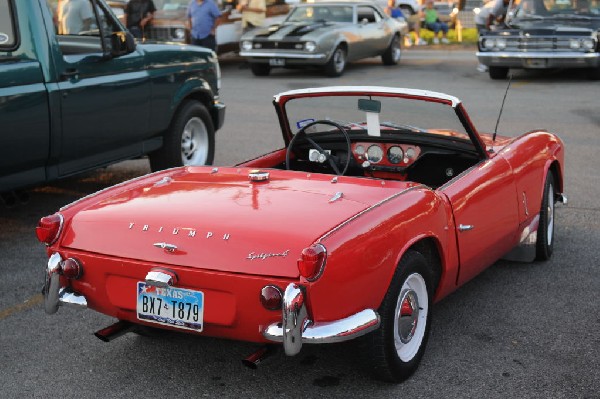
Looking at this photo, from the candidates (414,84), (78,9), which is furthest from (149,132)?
(414,84)

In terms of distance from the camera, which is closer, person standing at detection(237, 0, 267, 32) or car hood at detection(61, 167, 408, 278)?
car hood at detection(61, 167, 408, 278)

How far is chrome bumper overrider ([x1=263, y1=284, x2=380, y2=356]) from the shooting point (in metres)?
3.73

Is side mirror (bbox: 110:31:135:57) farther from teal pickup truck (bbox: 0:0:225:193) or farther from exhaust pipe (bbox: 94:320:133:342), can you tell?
exhaust pipe (bbox: 94:320:133:342)

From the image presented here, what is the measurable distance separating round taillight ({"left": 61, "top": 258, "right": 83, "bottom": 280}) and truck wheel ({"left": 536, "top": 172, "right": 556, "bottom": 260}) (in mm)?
3081

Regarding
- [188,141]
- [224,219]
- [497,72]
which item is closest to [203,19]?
[497,72]

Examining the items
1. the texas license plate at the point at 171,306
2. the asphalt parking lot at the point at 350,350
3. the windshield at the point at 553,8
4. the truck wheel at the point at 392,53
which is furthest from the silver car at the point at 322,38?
the texas license plate at the point at 171,306

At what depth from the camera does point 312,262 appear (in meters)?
3.73

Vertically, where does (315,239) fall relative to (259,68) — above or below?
above

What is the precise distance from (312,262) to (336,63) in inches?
569

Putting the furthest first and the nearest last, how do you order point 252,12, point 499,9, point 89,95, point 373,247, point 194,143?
1. point 252,12
2. point 499,9
3. point 194,143
4. point 89,95
5. point 373,247

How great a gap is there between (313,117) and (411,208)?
4.88ft

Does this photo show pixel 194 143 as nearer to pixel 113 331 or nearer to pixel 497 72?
pixel 113 331

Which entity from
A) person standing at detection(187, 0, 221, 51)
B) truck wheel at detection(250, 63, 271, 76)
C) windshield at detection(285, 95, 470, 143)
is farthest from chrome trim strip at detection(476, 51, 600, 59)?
windshield at detection(285, 95, 470, 143)

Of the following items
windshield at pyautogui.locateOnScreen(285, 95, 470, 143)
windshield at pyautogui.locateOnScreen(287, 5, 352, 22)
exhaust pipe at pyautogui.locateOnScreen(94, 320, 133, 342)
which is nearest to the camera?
exhaust pipe at pyautogui.locateOnScreen(94, 320, 133, 342)
